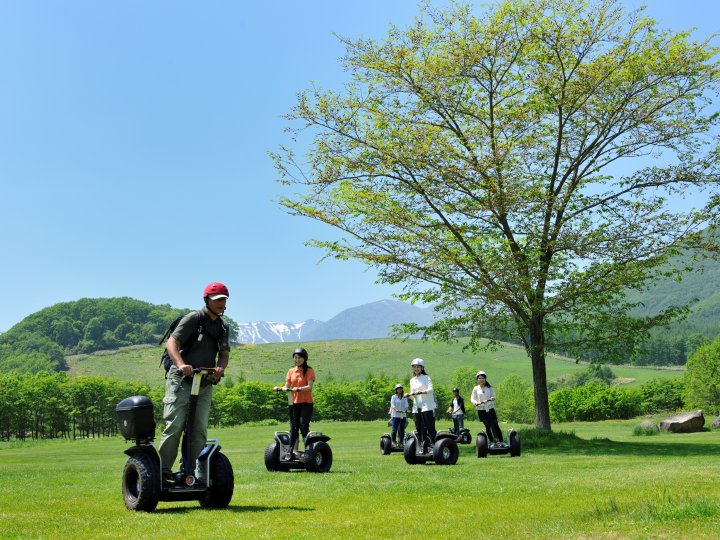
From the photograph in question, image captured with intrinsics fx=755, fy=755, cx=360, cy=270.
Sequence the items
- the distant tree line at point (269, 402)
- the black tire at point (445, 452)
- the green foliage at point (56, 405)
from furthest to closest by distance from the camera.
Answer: the distant tree line at point (269, 402) < the green foliage at point (56, 405) < the black tire at point (445, 452)

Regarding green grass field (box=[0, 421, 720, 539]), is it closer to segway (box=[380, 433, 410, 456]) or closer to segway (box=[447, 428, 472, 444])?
segway (box=[380, 433, 410, 456])

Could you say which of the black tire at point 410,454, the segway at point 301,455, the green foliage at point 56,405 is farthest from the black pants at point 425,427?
the green foliage at point 56,405

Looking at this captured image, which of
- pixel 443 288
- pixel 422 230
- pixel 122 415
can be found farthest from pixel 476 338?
pixel 122 415

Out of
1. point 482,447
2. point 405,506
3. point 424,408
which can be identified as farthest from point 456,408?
point 405,506

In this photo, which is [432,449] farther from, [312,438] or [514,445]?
[312,438]

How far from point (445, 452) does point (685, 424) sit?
30909mm

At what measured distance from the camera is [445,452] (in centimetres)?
1784

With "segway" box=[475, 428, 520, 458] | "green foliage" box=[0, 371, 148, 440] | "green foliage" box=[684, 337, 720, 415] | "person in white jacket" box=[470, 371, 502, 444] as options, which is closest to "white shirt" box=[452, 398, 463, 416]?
"segway" box=[475, 428, 520, 458]

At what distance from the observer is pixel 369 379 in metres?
110

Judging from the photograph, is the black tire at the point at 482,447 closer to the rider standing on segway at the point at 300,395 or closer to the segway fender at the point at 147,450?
the rider standing on segway at the point at 300,395

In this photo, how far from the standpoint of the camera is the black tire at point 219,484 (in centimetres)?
916

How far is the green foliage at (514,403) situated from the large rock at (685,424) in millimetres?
53459

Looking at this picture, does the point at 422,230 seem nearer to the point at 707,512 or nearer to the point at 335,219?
the point at 335,219

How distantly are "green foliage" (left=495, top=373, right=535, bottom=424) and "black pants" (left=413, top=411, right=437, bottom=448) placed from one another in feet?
270
